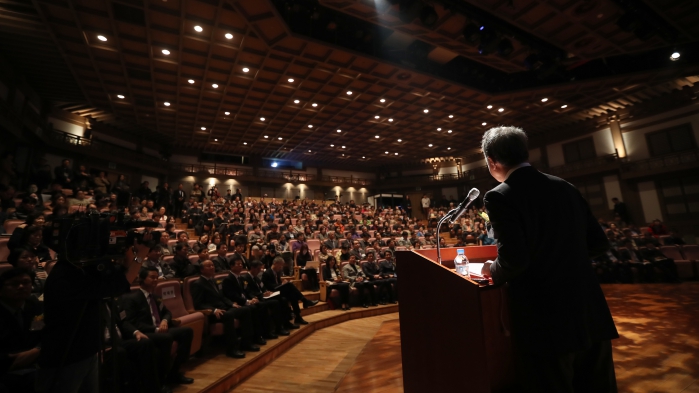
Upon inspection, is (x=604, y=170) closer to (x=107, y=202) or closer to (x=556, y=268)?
(x=556, y=268)

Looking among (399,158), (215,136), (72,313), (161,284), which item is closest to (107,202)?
(161,284)

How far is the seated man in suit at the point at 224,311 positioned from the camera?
3.06 metres

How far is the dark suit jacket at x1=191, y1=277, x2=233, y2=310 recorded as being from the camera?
3.35 metres

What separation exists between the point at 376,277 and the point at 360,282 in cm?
44

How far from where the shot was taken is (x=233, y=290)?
3641 mm

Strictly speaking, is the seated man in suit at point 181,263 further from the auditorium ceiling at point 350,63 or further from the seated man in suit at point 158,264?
the auditorium ceiling at point 350,63

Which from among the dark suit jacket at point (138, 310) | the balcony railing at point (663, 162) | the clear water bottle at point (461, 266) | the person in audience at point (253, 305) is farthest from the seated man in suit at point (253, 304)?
the balcony railing at point (663, 162)

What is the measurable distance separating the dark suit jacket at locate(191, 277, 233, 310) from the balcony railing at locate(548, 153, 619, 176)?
45.7 ft

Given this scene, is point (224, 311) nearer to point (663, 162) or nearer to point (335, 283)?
point (335, 283)

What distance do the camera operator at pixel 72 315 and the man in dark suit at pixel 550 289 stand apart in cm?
164

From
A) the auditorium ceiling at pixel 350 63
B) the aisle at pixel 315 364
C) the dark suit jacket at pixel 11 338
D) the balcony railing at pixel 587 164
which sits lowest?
the aisle at pixel 315 364

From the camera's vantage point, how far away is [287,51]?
7.18m

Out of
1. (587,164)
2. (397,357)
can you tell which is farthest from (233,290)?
(587,164)

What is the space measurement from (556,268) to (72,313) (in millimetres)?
2077
